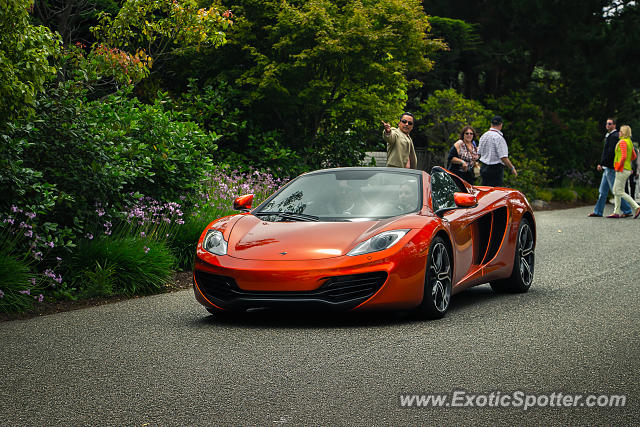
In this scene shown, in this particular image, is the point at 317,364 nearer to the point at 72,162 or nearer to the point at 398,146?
the point at 72,162

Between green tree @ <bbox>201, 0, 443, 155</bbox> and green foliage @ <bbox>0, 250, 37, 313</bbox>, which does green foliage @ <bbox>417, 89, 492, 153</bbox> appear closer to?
green tree @ <bbox>201, 0, 443, 155</bbox>

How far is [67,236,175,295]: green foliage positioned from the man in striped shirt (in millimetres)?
7201

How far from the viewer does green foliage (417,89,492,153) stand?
2561cm

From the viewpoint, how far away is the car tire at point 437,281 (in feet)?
24.4

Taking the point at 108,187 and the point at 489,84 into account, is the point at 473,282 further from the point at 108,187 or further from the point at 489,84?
the point at 489,84

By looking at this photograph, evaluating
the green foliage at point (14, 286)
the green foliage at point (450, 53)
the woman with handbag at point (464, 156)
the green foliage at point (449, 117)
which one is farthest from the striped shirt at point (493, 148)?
the green foliage at point (450, 53)

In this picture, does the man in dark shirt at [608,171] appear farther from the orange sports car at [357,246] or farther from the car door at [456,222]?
the car door at [456,222]

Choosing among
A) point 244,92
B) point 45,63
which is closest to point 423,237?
point 45,63

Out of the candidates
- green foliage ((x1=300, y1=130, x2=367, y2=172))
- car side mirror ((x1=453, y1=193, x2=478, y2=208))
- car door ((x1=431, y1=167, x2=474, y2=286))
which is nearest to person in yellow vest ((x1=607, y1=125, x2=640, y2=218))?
green foliage ((x1=300, y1=130, x2=367, y2=172))

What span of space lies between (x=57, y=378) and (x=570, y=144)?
2611 cm

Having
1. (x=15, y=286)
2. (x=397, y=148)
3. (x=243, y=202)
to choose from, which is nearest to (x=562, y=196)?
(x=397, y=148)

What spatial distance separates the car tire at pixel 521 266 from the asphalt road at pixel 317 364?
8.5 inches

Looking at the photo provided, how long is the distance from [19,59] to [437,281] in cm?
399

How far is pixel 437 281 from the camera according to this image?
24.9 ft
